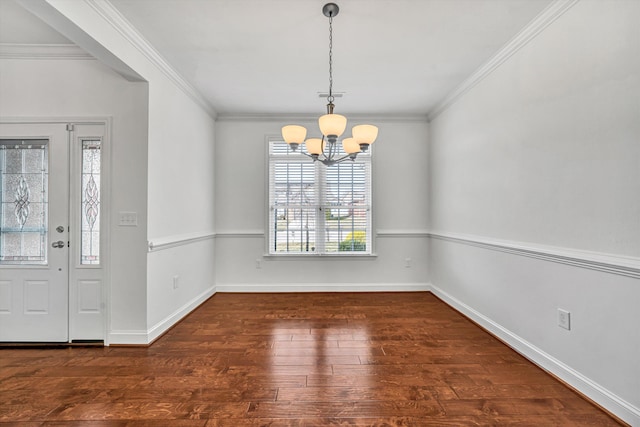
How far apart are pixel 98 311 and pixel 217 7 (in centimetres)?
283

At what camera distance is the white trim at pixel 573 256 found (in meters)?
1.70

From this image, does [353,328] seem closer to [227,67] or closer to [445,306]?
[445,306]

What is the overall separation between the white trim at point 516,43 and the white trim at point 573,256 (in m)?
1.70

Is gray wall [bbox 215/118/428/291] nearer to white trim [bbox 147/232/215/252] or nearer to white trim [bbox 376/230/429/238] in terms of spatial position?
white trim [bbox 376/230/429/238]

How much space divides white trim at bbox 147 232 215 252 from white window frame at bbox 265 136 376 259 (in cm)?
94

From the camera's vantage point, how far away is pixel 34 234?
2771mm

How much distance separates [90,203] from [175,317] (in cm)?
145

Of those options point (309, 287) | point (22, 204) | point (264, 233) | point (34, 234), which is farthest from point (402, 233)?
point (22, 204)

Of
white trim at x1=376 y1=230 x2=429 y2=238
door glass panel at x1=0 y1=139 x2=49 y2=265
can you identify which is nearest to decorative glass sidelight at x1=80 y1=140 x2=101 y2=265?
door glass panel at x1=0 y1=139 x2=49 y2=265

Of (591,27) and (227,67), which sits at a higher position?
(227,67)

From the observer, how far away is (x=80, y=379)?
86.6 inches

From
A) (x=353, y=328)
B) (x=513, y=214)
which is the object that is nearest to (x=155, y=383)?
(x=353, y=328)

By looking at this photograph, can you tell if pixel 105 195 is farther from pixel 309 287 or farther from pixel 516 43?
pixel 516 43

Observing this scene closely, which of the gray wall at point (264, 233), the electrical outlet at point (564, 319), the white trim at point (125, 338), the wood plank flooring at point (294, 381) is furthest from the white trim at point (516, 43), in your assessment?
the white trim at point (125, 338)
